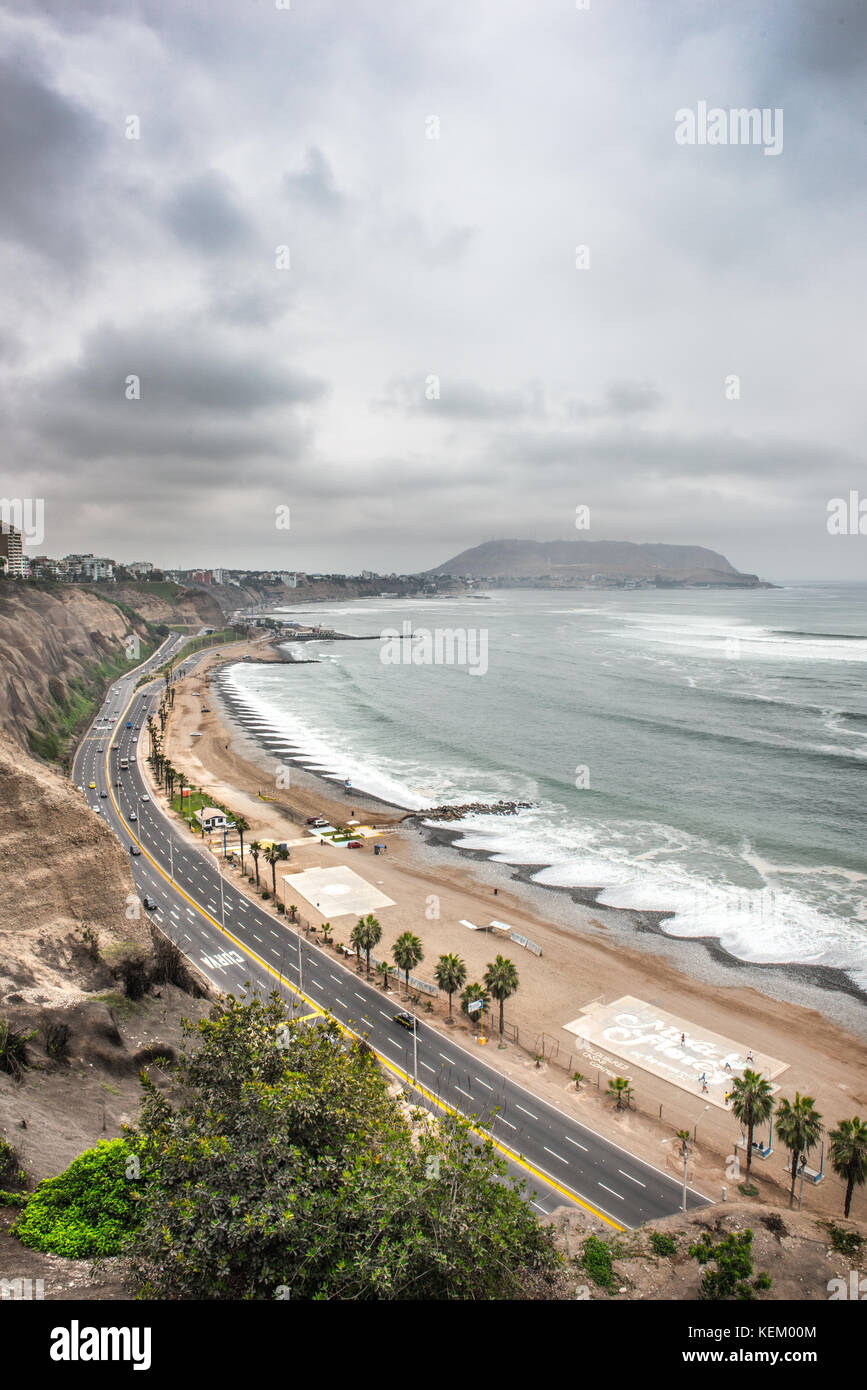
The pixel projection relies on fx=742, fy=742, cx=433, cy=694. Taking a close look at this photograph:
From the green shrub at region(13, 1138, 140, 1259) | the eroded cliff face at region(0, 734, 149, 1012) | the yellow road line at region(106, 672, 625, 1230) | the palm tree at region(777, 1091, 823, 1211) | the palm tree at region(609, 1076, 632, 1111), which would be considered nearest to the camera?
the green shrub at region(13, 1138, 140, 1259)

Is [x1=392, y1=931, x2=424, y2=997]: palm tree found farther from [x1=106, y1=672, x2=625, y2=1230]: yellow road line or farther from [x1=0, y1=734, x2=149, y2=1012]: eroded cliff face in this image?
[x1=0, y1=734, x2=149, y2=1012]: eroded cliff face

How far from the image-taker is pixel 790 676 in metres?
170

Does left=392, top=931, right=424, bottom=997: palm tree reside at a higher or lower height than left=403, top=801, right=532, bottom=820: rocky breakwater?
lower

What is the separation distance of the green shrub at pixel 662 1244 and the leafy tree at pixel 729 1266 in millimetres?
696

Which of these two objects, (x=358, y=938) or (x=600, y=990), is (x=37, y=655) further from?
(x=600, y=990)

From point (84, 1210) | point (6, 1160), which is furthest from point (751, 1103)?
point (6, 1160)

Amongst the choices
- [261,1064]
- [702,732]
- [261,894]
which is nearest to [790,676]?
[702,732]

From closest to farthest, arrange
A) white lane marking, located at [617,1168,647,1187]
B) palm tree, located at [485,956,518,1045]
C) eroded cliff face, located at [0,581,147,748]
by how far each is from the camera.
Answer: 1. white lane marking, located at [617,1168,647,1187]
2. palm tree, located at [485,956,518,1045]
3. eroded cliff face, located at [0,581,147,748]

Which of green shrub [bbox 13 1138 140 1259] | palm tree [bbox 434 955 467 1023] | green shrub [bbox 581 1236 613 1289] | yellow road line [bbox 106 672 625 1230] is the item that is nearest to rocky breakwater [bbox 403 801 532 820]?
yellow road line [bbox 106 672 625 1230]

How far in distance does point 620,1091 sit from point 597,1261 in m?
17.7

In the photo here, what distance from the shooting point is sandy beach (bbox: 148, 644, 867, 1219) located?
4272 centimetres

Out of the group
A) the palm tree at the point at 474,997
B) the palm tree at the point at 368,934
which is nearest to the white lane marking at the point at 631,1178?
the palm tree at the point at 474,997

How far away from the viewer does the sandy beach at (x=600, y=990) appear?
42719mm

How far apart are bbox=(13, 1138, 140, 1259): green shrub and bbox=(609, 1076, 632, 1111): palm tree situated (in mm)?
27650
